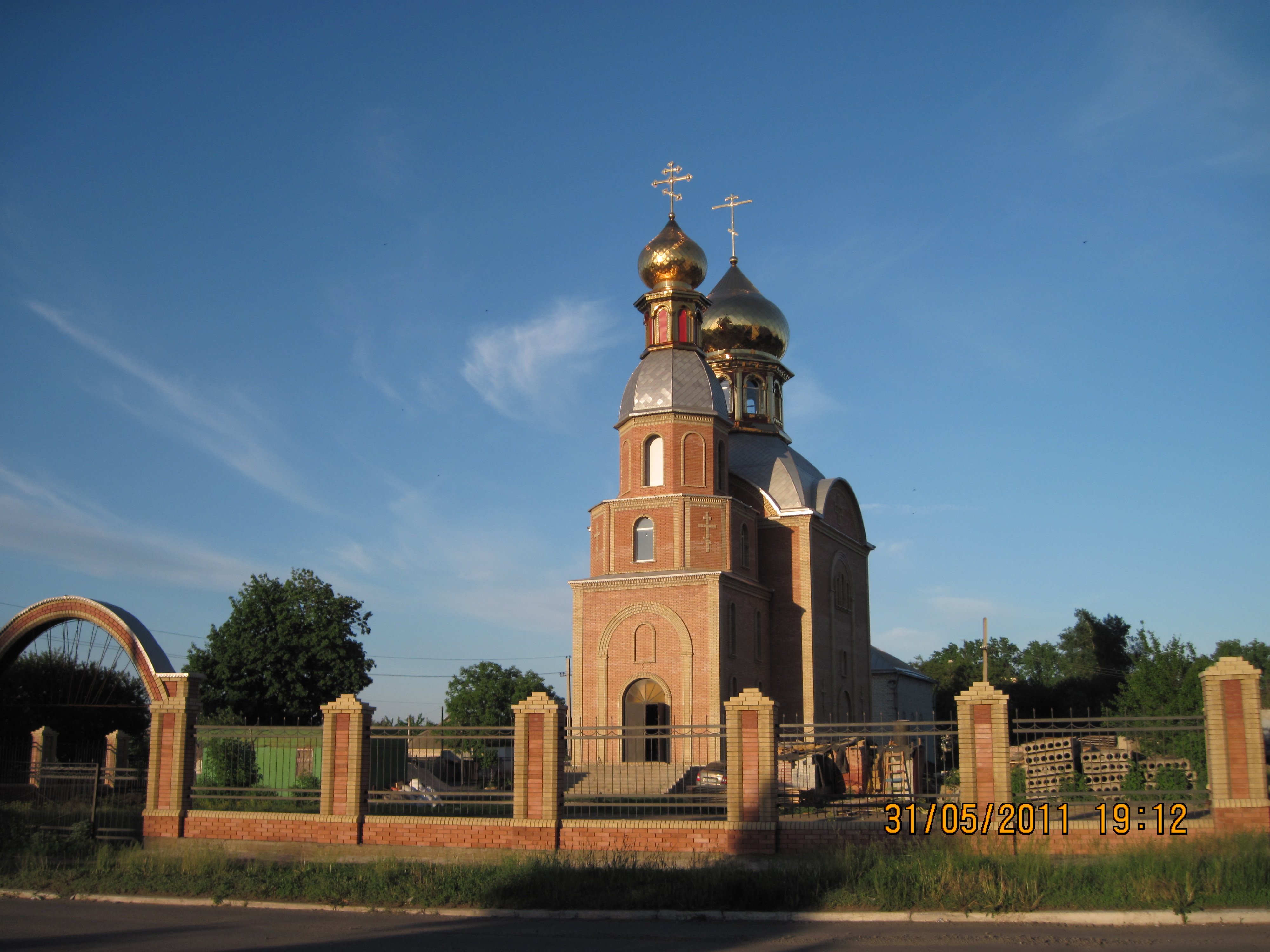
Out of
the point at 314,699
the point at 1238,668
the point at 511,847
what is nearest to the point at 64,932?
the point at 511,847

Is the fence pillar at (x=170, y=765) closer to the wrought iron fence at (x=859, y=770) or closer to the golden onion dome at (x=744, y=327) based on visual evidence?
the wrought iron fence at (x=859, y=770)

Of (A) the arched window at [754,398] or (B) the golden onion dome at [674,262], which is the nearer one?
(B) the golden onion dome at [674,262]

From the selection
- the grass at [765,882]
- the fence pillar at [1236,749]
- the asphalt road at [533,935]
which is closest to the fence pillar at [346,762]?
the grass at [765,882]

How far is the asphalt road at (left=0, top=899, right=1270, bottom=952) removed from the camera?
9273 mm

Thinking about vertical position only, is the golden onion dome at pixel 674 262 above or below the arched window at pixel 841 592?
above

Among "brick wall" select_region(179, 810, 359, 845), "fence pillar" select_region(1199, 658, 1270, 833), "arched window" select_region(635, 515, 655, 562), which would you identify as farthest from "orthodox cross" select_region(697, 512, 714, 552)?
"fence pillar" select_region(1199, 658, 1270, 833)

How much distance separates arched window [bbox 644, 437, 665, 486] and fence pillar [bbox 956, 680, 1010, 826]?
15143mm

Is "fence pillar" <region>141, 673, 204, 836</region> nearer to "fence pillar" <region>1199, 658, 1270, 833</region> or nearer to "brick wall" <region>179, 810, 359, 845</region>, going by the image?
"brick wall" <region>179, 810, 359, 845</region>

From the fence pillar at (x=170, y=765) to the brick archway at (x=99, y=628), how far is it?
3535mm

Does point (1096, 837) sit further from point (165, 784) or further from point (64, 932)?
point (165, 784)

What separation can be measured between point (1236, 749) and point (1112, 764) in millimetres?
6570

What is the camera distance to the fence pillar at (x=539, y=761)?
47.3 ft

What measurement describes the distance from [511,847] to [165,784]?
5.54 meters

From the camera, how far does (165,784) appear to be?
1614cm
